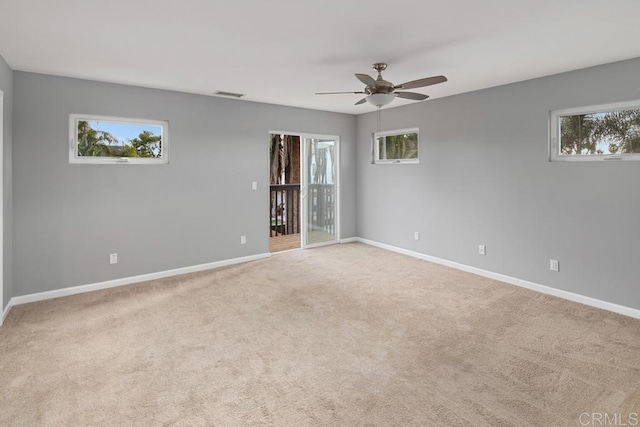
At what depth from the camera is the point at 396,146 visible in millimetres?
6027

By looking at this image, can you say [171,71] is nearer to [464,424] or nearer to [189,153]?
[189,153]

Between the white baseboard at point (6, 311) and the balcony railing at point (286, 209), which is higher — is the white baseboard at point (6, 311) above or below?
below

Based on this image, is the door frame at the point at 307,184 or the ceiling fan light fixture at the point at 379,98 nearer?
the ceiling fan light fixture at the point at 379,98

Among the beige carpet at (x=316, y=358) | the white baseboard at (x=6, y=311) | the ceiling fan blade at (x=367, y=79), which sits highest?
the ceiling fan blade at (x=367, y=79)

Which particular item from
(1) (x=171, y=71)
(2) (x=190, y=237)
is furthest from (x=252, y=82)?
(2) (x=190, y=237)

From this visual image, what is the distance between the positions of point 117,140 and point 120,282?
5.75 feet

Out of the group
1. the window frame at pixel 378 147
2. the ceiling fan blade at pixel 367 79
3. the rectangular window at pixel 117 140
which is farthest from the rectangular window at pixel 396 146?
the rectangular window at pixel 117 140

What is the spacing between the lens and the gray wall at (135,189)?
12.5 feet

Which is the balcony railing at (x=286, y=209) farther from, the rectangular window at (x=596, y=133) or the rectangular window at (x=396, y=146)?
the rectangular window at (x=596, y=133)

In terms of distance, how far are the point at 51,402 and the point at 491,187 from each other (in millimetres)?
4773

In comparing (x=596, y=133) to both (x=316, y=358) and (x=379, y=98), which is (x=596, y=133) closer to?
(x=379, y=98)

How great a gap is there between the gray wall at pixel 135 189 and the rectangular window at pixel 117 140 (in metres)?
0.08

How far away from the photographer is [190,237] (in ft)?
16.2

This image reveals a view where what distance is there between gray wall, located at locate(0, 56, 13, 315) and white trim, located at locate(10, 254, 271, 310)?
19cm
